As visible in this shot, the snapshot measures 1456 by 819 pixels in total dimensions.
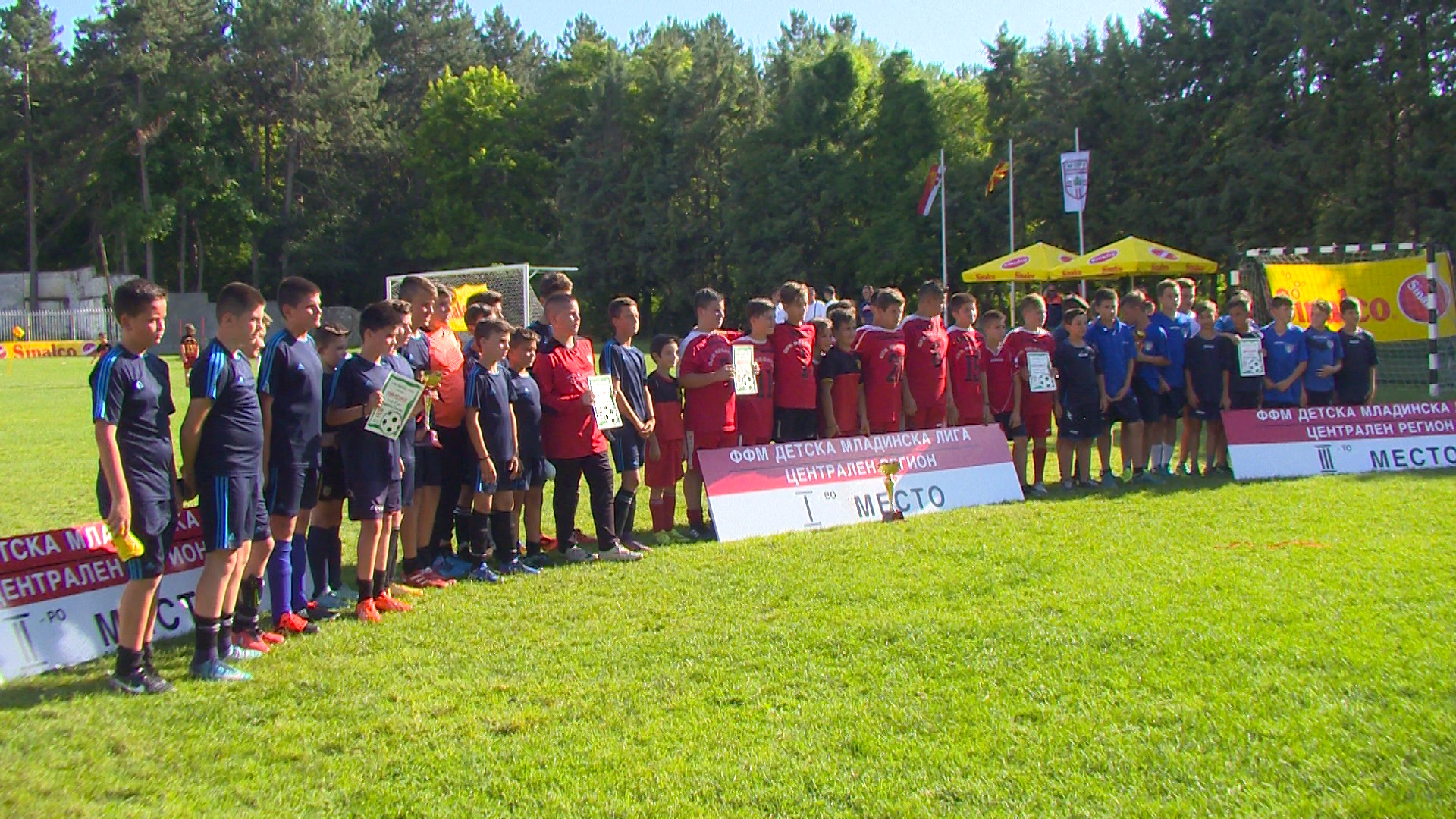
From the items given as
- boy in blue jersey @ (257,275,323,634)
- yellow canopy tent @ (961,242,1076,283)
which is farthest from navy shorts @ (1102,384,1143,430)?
yellow canopy tent @ (961,242,1076,283)

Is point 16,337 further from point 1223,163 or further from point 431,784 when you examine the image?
point 431,784

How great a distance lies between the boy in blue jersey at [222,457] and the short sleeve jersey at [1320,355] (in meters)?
10.2

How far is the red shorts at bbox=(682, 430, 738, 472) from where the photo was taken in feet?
28.9

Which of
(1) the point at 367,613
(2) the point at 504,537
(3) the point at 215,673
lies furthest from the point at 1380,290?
(3) the point at 215,673

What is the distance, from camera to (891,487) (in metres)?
9.12

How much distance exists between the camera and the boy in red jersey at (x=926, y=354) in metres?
9.80

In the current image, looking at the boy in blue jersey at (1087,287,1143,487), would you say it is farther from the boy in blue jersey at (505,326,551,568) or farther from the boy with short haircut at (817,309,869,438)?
the boy in blue jersey at (505,326,551,568)

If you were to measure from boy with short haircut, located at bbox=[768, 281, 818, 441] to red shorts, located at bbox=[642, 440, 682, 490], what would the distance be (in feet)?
2.11

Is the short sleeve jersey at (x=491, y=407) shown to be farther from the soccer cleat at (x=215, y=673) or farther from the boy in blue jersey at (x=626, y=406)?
the soccer cleat at (x=215, y=673)

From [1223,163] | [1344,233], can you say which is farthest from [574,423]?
[1223,163]

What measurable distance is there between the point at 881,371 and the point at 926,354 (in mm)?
474

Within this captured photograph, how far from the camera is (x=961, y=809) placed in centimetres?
372

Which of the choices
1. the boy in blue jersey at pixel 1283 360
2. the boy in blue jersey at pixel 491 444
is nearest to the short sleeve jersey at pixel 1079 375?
the boy in blue jersey at pixel 1283 360

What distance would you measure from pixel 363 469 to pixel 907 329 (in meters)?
5.29
